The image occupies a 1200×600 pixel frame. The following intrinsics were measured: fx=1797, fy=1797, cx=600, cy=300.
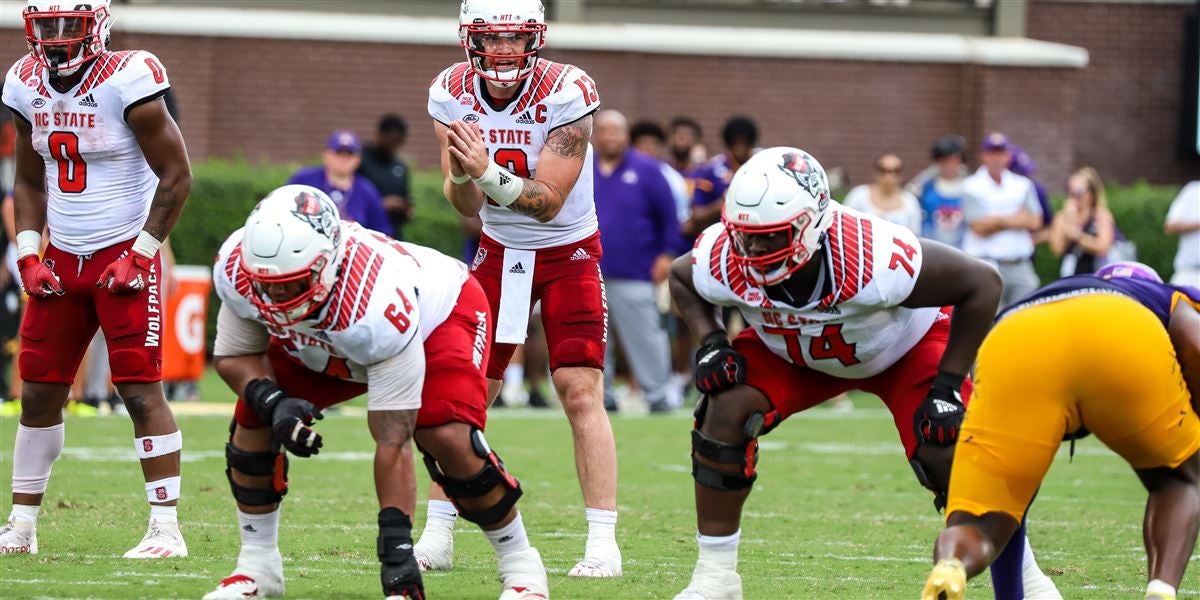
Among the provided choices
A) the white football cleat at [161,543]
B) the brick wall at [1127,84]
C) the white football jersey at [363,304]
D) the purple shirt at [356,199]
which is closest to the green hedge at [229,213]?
the purple shirt at [356,199]

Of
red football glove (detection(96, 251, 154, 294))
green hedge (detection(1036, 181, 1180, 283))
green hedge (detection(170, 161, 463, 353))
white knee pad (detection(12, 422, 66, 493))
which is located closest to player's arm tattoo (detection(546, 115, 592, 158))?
red football glove (detection(96, 251, 154, 294))

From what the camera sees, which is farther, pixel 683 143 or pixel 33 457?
pixel 683 143

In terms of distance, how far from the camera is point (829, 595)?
19.9ft

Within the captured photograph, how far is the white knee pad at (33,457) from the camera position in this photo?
6.75 meters

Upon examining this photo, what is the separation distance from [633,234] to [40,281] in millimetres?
6956

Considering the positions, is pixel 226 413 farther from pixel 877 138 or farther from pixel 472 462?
pixel 877 138

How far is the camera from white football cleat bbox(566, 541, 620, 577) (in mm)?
6457

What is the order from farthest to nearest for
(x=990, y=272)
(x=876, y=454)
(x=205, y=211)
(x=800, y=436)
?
(x=205, y=211), (x=800, y=436), (x=876, y=454), (x=990, y=272)

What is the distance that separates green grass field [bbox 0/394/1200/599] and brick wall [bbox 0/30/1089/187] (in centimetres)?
721

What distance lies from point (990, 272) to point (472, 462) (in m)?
1.80

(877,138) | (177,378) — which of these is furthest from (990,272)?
(877,138)

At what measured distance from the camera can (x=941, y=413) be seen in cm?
572

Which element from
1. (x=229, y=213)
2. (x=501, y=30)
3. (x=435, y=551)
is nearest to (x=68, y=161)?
(x=501, y=30)

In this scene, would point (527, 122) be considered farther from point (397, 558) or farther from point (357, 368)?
point (397, 558)
